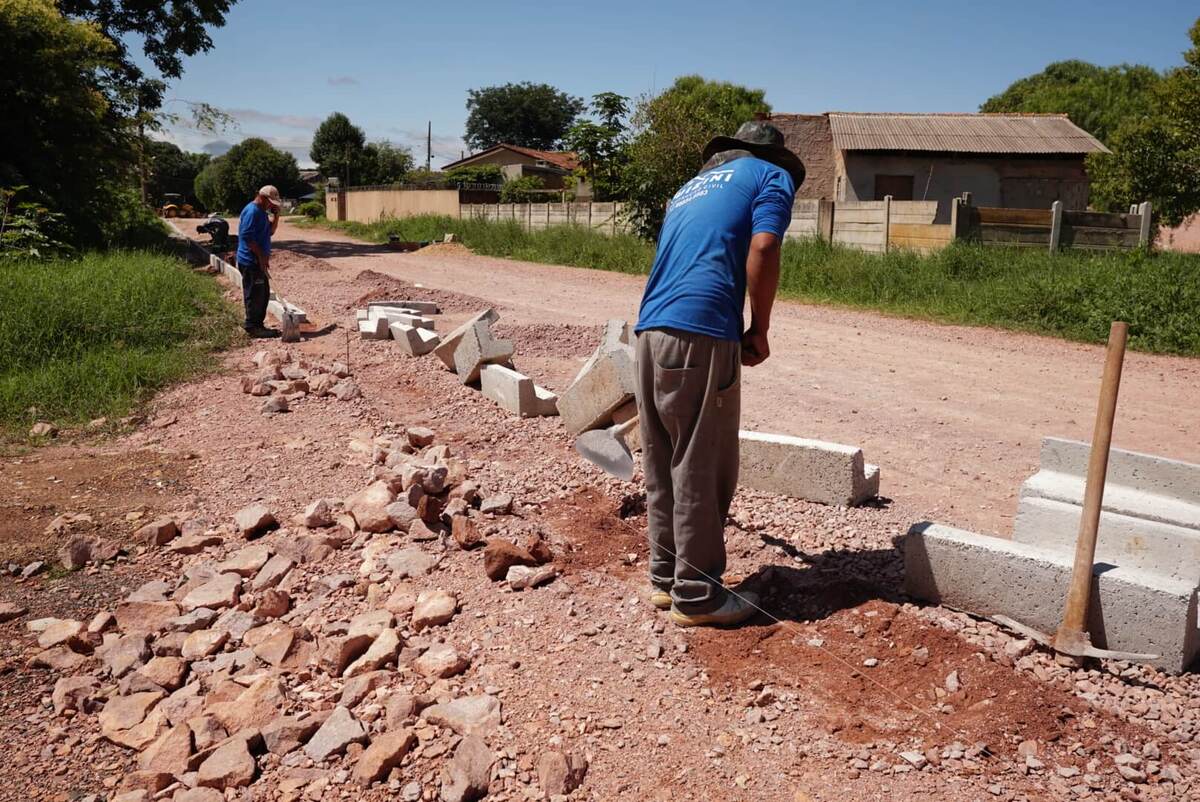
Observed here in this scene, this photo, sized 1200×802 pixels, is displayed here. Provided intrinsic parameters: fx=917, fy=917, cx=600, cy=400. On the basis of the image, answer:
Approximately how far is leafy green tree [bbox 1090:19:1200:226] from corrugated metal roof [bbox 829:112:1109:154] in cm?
215

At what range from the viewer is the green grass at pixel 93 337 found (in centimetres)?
755

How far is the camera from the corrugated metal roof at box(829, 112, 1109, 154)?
23.9m

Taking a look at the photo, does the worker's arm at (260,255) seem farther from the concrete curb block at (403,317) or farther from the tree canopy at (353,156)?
the tree canopy at (353,156)

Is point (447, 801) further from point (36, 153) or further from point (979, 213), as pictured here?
point (36, 153)

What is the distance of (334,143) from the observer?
66.9 metres

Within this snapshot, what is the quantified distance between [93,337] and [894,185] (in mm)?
21239

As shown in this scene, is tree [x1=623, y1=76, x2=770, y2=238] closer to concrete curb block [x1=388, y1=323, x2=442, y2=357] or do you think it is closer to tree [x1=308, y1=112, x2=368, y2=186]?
concrete curb block [x1=388, y1=323, x2=442, y2=357]

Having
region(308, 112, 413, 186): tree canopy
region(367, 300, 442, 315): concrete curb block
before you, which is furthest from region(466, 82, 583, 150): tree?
region(367, 300, 442, 315): concrete curb block

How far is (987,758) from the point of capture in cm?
270

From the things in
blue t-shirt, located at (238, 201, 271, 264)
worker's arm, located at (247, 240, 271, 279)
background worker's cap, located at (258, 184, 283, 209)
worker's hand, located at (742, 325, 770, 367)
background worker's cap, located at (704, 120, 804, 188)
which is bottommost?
worker's hand, located at (742, 325, 770, 367)

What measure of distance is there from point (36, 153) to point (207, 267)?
3.54 metres

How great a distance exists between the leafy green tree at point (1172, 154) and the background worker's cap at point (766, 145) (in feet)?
63.4

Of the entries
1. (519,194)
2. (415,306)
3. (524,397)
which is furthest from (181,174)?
(524,397)

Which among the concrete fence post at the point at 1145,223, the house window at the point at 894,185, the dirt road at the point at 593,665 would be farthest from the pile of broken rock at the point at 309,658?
the house window at the point at 894,185
